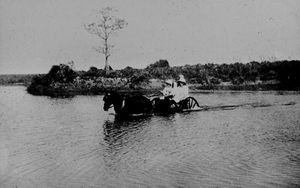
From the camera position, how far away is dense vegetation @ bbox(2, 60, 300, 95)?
5275 centimetres

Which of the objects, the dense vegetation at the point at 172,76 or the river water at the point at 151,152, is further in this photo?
the dense vegetation at the point at 172,76

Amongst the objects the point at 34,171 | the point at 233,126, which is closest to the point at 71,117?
the point at 233,126

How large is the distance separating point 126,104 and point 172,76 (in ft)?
127

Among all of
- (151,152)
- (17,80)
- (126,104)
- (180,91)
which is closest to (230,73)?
(180,91)

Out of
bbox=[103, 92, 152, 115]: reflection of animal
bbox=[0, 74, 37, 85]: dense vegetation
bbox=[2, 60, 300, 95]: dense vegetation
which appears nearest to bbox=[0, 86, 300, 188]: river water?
bbox=[103, 92, 152, 115]: reflection of animal

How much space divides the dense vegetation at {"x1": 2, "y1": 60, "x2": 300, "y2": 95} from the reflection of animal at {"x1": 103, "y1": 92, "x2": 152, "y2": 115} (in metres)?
27.8

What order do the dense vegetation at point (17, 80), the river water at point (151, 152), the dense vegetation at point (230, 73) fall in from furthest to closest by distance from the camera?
1. the dense vegetation at point (17, 80)
2. the dense vegetation at point (230, 73)
3. the river water at point (151, 152)

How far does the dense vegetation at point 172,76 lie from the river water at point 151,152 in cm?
3141

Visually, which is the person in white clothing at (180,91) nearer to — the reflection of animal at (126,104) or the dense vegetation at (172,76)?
the reflection of animal at (126,104)

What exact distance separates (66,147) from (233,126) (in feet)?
28.4

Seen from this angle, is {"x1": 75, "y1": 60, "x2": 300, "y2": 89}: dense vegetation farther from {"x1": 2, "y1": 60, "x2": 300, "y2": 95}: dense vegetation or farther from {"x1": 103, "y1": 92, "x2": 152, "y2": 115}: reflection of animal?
{"x1": 103, "y1": 92, "x2": 152, "y2": 115}: reflection of animal

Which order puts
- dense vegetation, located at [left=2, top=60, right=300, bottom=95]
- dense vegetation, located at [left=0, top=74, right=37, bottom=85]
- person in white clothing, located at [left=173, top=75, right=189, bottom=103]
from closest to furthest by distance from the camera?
person in white clothing, located at [left=173, top=75, right=189, bottom=103] < dense vegetation, located at [left=2, top=60, right=300, bottom=95] < dense vegetation, located at [left=0, top=74, right=37, bottom=85]

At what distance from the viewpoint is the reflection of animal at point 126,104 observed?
23.5 meters

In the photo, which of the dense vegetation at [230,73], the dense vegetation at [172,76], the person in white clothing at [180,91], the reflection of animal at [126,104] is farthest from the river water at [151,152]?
the dense vegetation at [230,73]
